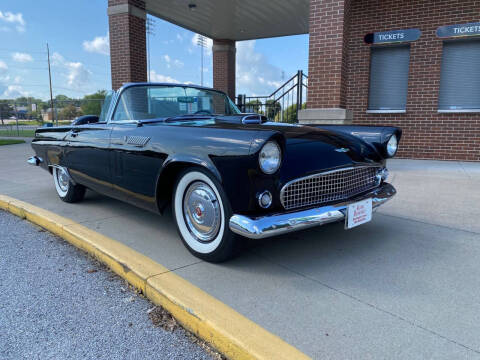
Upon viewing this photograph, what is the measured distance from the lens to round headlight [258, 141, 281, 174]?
2.24 metres

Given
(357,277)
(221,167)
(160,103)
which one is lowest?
(357,277)

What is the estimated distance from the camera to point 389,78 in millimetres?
8266

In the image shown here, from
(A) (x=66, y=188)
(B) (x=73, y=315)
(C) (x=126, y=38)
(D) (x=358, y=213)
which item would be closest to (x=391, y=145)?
(D) (x=358, y=213)

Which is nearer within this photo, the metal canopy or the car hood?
the car hood

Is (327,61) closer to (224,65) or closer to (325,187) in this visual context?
(325,187)

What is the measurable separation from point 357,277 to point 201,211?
1.18 m

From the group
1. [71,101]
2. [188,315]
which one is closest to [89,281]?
[188,315]

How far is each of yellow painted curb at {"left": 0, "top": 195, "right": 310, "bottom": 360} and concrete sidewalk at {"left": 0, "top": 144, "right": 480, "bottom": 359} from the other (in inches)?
3.9

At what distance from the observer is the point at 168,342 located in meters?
1.85

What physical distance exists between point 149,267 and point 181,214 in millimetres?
499

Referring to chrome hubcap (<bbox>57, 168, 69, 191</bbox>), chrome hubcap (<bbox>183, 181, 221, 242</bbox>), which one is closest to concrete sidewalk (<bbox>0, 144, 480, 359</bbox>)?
chrome hubcap (<bbox>183, 181, 221, 242</bbox>)

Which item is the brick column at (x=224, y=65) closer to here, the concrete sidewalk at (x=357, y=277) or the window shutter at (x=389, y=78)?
the window shutter at (x=389, y=78)

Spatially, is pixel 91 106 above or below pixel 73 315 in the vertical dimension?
above

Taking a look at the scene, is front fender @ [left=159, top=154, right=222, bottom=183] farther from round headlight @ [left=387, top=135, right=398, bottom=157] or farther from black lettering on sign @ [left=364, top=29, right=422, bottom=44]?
black lettering on sign @ [left=364, top=29, right=422, bottom=44]
